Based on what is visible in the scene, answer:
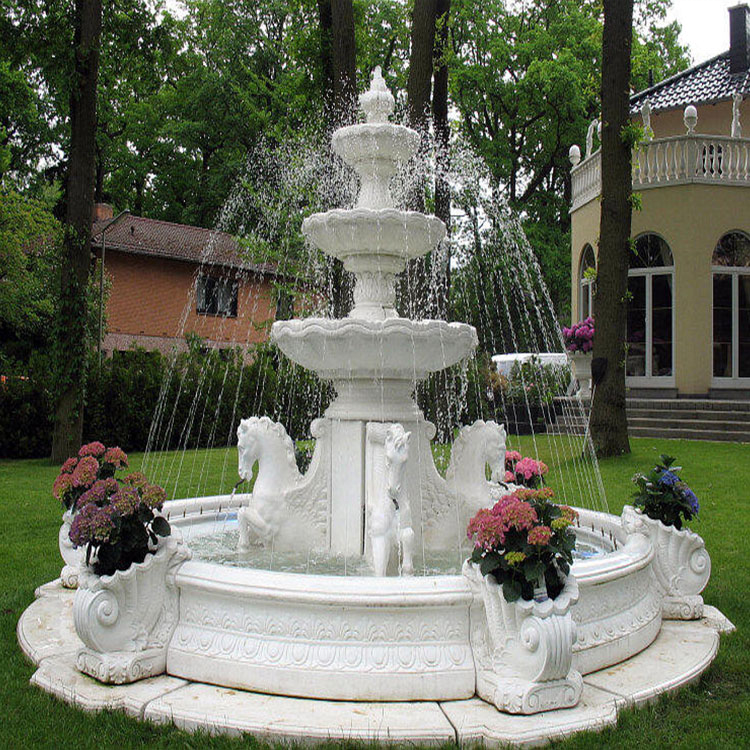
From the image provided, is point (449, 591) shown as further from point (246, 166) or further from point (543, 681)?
point (246, 166)

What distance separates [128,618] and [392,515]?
1818mm

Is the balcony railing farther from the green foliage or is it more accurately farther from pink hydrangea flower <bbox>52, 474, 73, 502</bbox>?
pink hydrangea flower <bbox>52, 474, 73, 502</bbox>

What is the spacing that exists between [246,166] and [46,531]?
22.2 meters

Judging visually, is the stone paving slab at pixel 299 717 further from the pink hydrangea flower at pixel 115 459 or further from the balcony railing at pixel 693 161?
the balcony railing at pixel 693 161

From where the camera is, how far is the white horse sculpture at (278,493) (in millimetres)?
5824

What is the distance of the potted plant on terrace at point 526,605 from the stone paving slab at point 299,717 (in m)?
0.39

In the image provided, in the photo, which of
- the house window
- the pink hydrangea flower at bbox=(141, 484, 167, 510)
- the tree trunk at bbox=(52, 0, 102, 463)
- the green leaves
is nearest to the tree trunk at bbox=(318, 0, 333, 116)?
the tree trunk at bbox=(52, 0, 102, 463)

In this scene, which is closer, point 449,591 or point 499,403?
point 449,591

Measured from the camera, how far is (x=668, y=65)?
117ft

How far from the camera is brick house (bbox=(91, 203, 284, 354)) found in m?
27.4

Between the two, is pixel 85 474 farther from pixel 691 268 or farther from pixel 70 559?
pixel 691 268

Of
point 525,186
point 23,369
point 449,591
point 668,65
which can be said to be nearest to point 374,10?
point 525,186

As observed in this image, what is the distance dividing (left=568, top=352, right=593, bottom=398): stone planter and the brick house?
1188 cm

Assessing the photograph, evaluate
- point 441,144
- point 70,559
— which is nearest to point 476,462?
point 70,559
